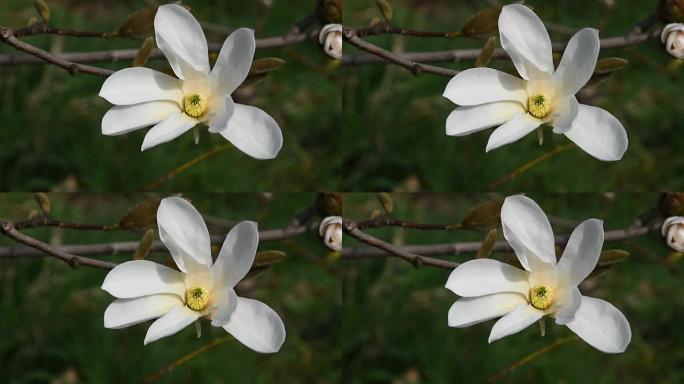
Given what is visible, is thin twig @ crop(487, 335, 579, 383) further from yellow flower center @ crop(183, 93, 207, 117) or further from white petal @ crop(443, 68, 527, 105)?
yellow flower center @ crop(183, 93, 207, 117)

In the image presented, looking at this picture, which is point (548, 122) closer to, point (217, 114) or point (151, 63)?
point (217, 114)

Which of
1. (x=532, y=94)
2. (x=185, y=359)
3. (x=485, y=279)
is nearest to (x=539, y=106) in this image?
(x=532, y=94)

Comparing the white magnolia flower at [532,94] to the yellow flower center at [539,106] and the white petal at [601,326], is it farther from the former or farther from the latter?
the white petal at [601,326]

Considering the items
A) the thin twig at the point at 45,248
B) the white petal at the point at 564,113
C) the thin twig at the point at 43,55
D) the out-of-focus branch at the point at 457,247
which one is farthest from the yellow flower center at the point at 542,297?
the thin twig at the point at 43,55

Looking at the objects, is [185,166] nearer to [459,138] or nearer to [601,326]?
[459,138]

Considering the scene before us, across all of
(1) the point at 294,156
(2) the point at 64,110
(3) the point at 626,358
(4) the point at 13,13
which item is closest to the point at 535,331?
(3) the point at 626,358

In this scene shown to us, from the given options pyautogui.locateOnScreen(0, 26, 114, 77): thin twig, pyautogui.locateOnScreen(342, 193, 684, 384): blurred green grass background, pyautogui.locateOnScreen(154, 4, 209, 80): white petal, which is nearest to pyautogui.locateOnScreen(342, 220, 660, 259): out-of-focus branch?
pyautogui.locateOnScreen(342, 193, 684, 384): blurred green grass background
